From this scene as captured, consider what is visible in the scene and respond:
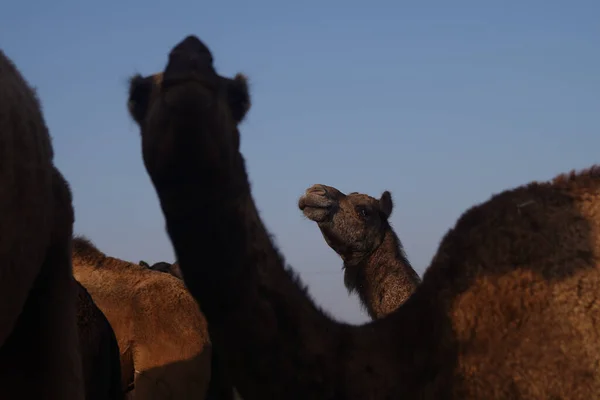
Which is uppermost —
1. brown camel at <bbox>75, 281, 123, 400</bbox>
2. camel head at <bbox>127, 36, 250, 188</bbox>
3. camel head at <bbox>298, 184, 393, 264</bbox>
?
camel head at <bbox>298, 184, 393, 264</bbox>

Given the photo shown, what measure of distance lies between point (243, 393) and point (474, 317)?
1.02m

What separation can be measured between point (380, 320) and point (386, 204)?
6.69m

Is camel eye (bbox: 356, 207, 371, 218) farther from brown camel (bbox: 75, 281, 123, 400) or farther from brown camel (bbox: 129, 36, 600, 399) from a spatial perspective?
brown camel (bbox: 129, 36, 600, 399)

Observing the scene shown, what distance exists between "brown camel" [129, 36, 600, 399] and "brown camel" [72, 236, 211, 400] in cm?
371

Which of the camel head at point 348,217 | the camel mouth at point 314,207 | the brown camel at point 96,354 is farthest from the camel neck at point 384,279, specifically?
the brown camel at point 96,354

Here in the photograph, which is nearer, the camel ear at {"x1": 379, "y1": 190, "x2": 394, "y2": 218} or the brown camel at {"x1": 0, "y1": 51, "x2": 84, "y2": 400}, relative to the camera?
the brown camel at {"x1": 0, "y1": 51, "x2": 84, "y2": 400}

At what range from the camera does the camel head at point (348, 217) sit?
9477 mm

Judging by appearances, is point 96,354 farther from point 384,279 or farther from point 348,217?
point 384,279

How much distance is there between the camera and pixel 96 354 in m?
5.10

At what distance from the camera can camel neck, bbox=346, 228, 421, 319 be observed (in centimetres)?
973

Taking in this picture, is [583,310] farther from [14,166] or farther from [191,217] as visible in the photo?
[14,166]

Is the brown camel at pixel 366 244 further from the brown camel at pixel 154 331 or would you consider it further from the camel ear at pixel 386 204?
the brown camel at pixel 154 331

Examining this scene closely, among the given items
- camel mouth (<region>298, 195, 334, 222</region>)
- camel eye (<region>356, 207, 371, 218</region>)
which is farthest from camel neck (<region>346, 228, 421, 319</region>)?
camel mouth (<region>298, 195, 334, 222</region>)

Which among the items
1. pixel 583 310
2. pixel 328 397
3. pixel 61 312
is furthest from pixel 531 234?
pixel 61 312
